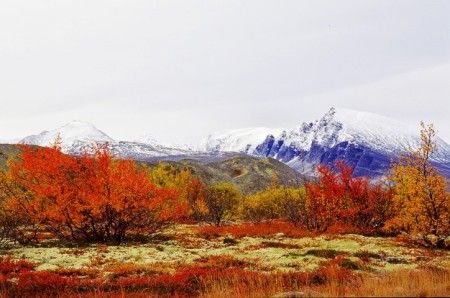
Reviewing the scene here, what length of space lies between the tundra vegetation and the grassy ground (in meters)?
0.06

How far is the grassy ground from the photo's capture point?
12.5 m

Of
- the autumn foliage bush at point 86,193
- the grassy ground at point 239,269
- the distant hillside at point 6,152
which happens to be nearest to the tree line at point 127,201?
the autumn foliage bush at point 86,193

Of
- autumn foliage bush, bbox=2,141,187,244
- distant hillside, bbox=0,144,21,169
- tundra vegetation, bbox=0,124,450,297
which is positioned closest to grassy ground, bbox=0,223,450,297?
tundra vegetation, bbox=0,124,450,297

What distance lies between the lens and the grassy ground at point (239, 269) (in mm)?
12484

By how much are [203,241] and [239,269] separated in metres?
13.5

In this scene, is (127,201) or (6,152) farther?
(6,152)

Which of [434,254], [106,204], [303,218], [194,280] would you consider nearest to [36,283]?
[194,280]

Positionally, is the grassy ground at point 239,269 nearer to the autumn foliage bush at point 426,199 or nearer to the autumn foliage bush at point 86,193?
the autumn foliage bush at point 426,199

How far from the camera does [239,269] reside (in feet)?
59.7

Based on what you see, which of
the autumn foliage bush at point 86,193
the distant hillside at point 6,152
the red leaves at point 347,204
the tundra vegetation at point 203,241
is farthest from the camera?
the distant hillside at point 6,152

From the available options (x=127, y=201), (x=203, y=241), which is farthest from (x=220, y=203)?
(x=127, y=201)

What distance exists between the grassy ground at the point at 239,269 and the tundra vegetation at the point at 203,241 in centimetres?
6

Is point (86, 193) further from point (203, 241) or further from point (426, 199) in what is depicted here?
point (426, 199)

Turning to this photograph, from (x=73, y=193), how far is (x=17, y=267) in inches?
465
